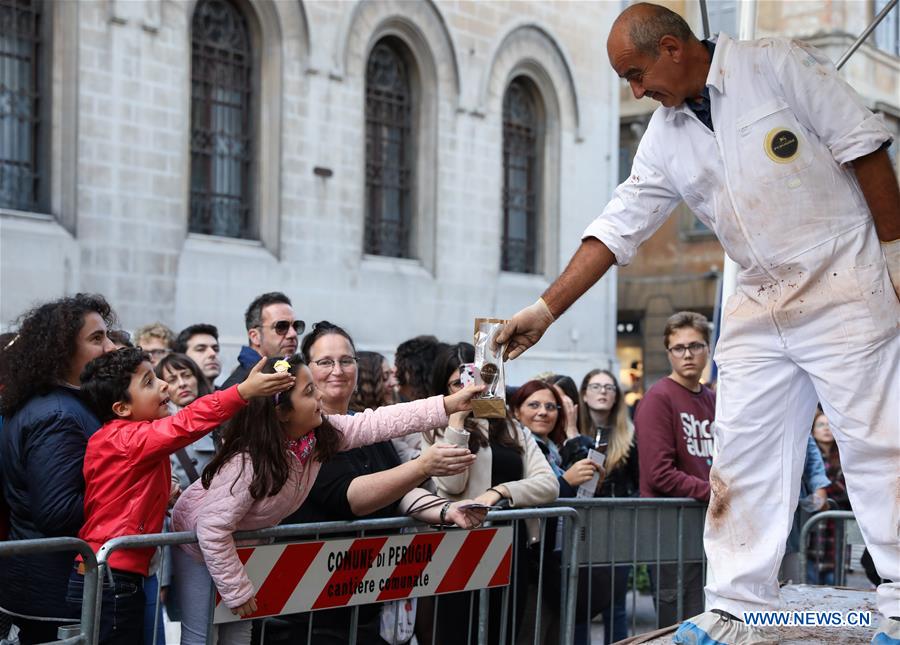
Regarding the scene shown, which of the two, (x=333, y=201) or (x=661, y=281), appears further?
(x=661, y=281)

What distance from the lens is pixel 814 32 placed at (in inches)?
872

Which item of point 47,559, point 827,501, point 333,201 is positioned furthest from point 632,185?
point 333,201

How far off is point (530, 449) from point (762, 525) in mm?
1742

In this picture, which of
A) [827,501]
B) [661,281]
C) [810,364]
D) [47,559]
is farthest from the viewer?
[661,281]

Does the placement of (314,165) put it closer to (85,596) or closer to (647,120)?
(85,596)

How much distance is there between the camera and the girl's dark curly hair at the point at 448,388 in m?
5.37

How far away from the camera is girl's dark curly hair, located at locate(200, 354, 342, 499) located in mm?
4223

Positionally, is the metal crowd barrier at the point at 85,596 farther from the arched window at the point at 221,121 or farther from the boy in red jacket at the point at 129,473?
the arched window at the point at 221,121

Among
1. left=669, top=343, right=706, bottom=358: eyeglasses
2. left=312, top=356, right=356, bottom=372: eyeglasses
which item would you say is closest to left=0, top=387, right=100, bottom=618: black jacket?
left=312, top=356, right=356, bottom=372: eyeglasses

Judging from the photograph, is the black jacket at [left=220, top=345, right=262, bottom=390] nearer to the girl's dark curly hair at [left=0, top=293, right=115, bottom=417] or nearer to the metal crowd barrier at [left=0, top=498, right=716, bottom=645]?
the girl's dark curly hair at [left=0, top=293, right=115, bottom=417]

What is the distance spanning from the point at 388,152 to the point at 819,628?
12.0m

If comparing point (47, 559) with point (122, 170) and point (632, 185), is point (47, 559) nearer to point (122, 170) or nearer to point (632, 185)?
point (632, 185)

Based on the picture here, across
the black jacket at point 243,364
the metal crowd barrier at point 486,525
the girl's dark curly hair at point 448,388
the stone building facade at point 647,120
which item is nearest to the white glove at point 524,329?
the metal crowd barrier at point 486,525

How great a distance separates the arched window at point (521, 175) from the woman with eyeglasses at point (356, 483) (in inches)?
487
